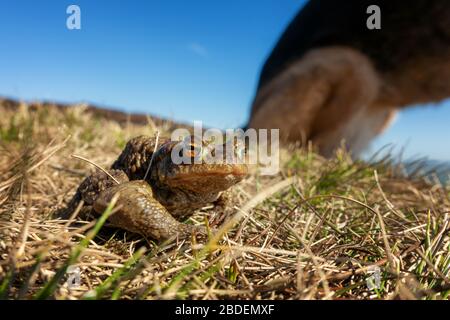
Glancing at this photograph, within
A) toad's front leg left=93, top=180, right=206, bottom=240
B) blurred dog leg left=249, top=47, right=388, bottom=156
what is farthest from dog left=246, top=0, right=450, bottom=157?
toad's front leg left=93, top=180, right=206, bottom=240

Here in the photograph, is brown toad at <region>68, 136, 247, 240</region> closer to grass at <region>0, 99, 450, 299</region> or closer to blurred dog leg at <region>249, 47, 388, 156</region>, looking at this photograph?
grass at <region>0, 99, 450, 299</region>

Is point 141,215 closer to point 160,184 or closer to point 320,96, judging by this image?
point 160,184

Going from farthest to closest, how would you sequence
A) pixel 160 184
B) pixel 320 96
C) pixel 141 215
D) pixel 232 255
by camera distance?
pixel 320 96
pixel 160 184
pixel 141 215
pixel 232 255

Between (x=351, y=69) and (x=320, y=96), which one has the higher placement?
(x=351, y=69)

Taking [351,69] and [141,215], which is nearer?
[141,215]

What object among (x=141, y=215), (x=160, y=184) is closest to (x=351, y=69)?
(x=160, y=184)

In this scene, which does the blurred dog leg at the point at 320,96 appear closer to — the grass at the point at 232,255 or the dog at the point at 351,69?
the dog at the point at 351,69

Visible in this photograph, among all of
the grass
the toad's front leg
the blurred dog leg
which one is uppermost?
the blurred dog leg

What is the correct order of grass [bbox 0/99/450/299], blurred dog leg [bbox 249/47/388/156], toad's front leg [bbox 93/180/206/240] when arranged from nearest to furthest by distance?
grass [bbox 0/99/450/299]
toad's front leg [bbox 93/180/206/240]
blurred dog leg [bbox 249/47/388/156]
